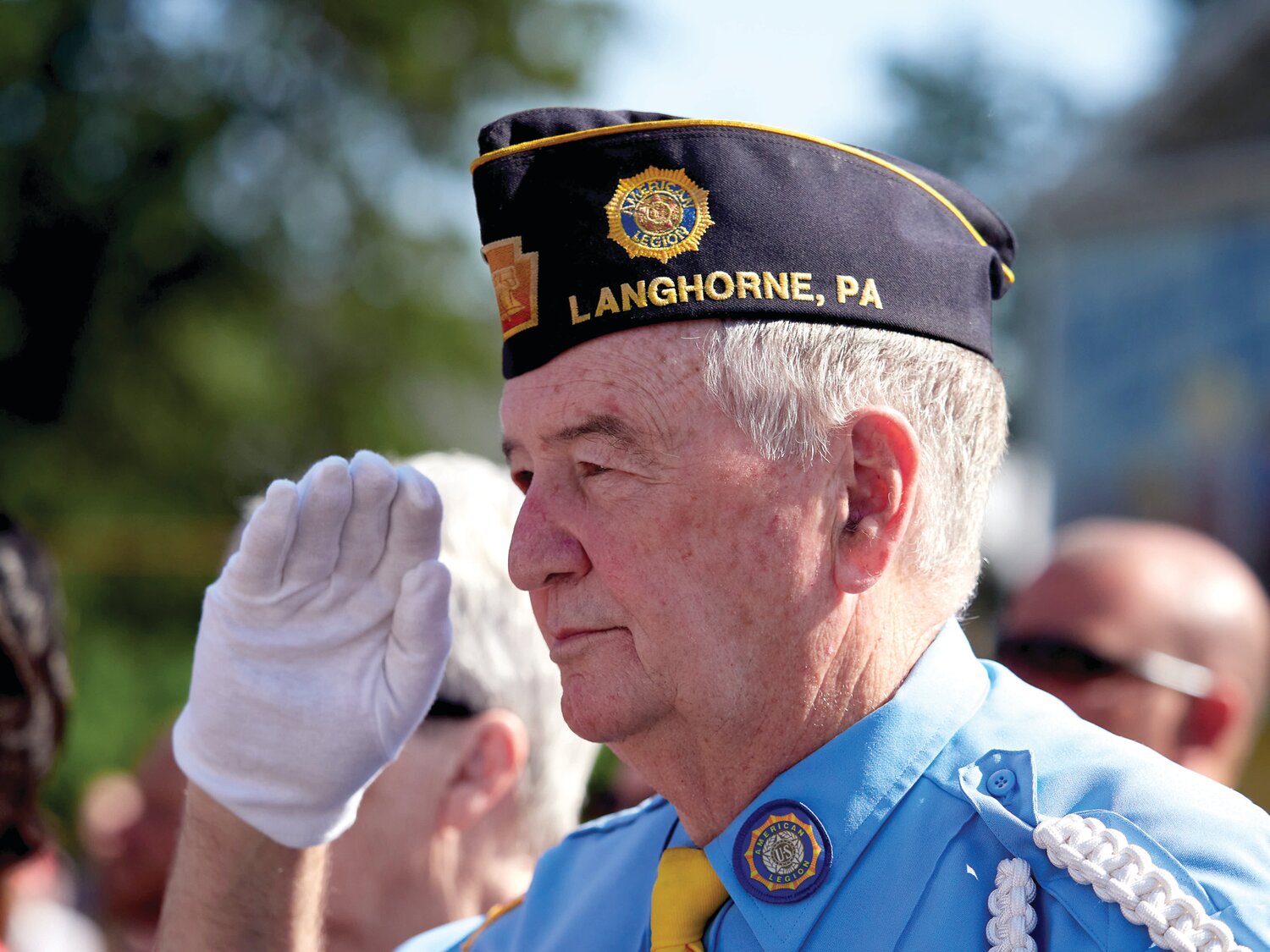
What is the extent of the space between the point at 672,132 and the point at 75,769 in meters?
9.08

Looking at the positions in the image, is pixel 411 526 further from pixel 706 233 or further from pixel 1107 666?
pixel 1107 666

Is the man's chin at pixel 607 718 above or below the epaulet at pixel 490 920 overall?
above

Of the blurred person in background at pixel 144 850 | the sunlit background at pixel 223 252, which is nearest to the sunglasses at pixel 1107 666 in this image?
the blurred person in background at pixel 144 850

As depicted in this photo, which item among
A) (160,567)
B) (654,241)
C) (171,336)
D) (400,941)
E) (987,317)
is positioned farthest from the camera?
(171,336)

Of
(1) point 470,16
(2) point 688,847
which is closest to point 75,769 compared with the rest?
(2) point 688,847

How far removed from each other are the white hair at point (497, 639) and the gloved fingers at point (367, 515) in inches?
13.4

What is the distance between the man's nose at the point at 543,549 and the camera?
177 centimetres

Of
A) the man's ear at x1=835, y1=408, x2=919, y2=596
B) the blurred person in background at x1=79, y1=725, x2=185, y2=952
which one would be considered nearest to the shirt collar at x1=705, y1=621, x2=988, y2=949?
the man's ear at x1=835, y1=408, x2=919, y2=596

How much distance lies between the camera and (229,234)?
18156 mm

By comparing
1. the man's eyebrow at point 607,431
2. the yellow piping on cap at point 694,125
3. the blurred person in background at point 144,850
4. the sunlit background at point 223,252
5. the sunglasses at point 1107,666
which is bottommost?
the blurred person in background at point 144,850

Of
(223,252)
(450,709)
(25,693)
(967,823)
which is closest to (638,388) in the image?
(967,823)

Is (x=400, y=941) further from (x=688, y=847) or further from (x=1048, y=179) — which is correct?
(x=1048, y=179)

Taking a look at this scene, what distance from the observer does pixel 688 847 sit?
1.84 metres

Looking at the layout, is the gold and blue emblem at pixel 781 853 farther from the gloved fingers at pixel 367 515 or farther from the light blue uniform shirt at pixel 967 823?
the gloved fingers at pixel 367 515
